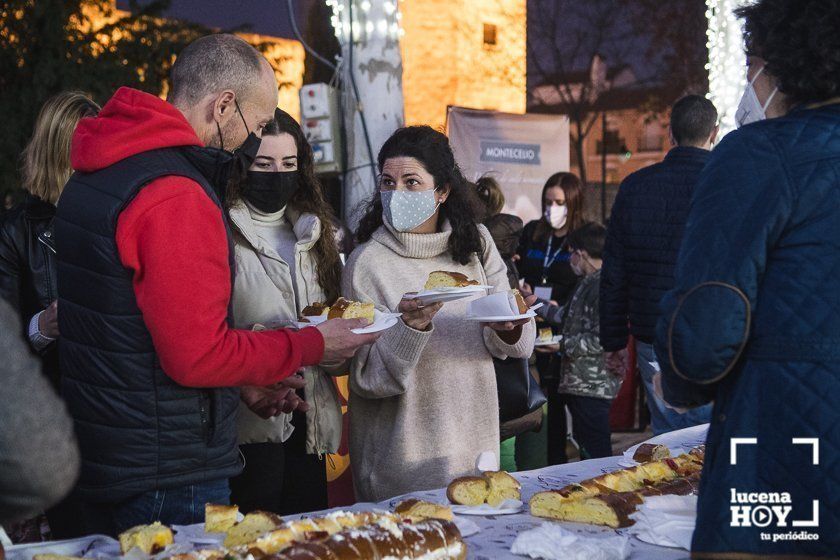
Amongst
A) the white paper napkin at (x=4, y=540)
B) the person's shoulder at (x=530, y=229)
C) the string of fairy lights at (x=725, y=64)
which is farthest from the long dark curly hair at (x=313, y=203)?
the string of fairy lights at (x=725, y=64)

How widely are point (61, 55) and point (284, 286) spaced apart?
35.3ft

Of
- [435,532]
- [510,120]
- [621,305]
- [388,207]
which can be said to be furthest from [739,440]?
[510,120]

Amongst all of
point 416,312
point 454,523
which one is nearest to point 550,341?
point 416,312

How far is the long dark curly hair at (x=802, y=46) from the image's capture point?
174 centimetres

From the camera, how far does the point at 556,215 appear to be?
7.27m

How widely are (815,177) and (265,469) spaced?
211 centimetres

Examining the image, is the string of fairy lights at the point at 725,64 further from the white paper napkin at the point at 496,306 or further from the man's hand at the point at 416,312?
the man's hand at the point at 416,312

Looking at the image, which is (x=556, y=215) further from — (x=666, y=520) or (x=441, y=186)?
(x=666, y=520)

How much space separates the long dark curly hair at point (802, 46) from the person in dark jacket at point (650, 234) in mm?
2865

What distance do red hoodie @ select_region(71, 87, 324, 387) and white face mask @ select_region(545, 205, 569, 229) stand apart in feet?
16.9

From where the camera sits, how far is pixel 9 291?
340 centimetres

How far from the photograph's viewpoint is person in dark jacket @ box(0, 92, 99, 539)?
340 centimetres

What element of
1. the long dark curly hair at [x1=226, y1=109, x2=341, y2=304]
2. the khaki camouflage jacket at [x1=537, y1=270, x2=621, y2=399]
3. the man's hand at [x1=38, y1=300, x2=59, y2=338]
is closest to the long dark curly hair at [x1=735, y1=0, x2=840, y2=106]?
the long dark curly hair at [x1=226, y1=109, x2=341, y2=304]

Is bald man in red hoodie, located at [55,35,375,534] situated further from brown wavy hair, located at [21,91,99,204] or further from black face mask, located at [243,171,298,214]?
brown wavy hair, located at [21,91,99,204]
